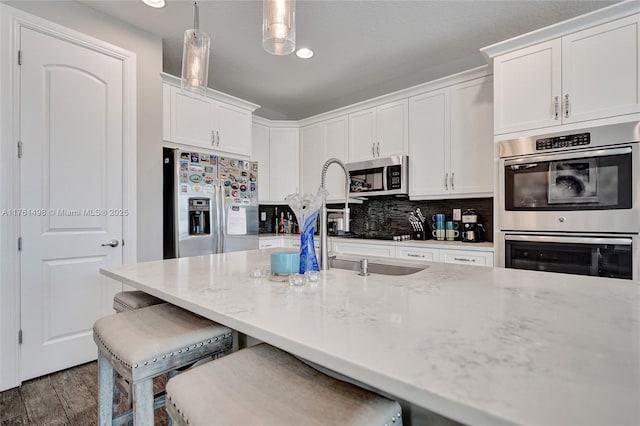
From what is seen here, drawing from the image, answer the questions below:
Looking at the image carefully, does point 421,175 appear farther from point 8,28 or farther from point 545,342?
point 8,28

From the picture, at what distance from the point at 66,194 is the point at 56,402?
1319mm

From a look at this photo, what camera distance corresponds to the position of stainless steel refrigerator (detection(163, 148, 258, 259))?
2.79 m

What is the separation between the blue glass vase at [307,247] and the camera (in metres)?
1.30

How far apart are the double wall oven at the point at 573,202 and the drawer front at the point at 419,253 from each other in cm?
53

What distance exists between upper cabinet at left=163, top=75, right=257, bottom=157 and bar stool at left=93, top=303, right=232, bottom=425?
2127 millimetres

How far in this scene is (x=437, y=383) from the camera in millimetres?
478

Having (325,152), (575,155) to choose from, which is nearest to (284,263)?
(575,155)

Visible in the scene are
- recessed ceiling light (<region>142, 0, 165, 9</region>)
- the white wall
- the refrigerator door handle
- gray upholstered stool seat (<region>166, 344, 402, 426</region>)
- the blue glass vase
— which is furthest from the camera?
the refrigerator door handle

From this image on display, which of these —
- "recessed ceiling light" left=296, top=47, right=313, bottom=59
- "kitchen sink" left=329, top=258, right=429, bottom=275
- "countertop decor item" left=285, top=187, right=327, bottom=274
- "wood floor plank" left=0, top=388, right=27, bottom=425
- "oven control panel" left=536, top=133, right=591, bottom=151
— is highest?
"recessed ceiling light" left=296, top=47, right=313, bottom=59

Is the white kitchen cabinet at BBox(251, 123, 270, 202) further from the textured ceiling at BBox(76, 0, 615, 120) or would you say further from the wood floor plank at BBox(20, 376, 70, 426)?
the wood floor plank at BBox(20, 376, 70, 426)

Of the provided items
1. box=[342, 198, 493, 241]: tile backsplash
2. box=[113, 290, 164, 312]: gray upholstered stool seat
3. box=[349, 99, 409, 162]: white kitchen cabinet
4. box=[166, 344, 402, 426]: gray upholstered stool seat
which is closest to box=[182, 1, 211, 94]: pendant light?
box=[113, 290, 164, 312]: gray upholstered stool seat

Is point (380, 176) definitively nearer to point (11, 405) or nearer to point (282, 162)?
point (282, 162)

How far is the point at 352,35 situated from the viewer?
2709 millimetres

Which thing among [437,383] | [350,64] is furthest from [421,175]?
[437,383]
